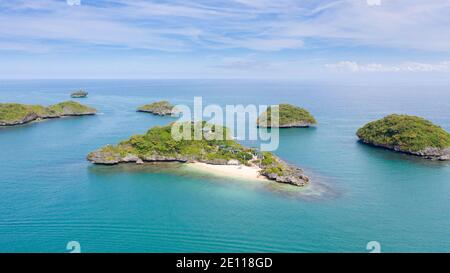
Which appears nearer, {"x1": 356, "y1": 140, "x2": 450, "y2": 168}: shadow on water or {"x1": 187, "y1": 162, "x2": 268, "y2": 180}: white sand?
{"x1": 187, "y1": 162, "x2": 268, "y2": 180}: white sand

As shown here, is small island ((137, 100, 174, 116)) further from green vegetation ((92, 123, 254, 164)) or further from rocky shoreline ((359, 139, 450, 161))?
rocky shoreline ((359, 139, 450, 161))

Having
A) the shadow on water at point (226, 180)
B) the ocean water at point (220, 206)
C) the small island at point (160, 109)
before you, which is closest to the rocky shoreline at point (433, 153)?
the ocean water at point (220, 206)

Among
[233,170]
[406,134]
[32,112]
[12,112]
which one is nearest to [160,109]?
[32,112]

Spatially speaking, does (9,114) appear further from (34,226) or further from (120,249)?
(120,249)

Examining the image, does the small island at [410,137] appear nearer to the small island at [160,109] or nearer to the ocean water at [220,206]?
the ocean water at [220,206]

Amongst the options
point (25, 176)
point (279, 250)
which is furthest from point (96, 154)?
point (279, 250)

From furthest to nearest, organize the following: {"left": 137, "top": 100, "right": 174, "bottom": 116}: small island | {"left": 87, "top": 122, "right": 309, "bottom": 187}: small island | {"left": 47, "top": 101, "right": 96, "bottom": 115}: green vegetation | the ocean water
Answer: {"left": 137, "top": 100, "right": 174, "bottom": 116}: small island < {"left": 47, "top": 101, "right": 96, "bottom": 115}: green vegetation < {"left": 87, "top": 122, "right": 309, "bottom": 187}: small island < the ocean water

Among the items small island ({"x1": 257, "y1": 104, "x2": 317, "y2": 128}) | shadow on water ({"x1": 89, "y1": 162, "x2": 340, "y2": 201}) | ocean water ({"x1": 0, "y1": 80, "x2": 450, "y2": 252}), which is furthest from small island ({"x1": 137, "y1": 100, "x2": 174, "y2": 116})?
shadow on water ({"x1": 89, "y1": 162, "x2": 340, "y2": 201})
